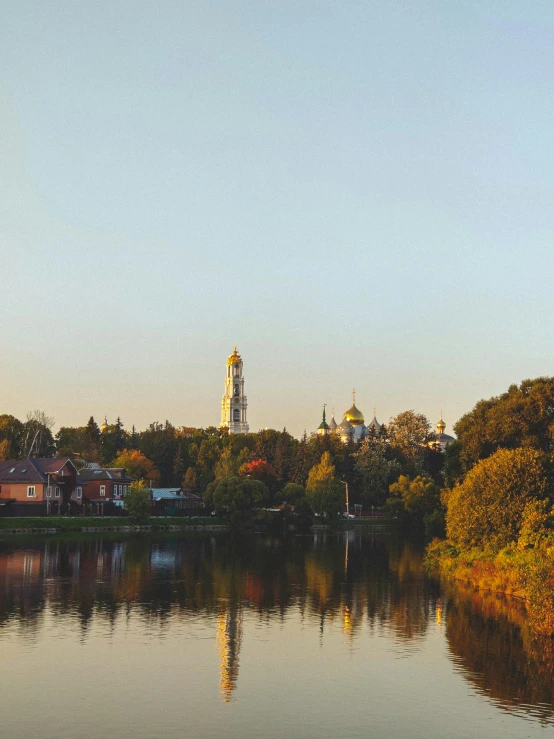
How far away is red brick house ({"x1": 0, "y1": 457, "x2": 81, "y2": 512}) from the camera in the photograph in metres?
93.6

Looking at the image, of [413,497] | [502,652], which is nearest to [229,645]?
[502,652]

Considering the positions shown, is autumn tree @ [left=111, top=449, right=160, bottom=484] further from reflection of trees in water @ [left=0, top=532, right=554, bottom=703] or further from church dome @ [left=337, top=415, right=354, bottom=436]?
church dome @ [left=337, top=415, right=354, bottom=436]

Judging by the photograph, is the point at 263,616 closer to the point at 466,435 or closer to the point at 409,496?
the point at 466,435

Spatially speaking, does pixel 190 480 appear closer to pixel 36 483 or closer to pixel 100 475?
pixel 100 475

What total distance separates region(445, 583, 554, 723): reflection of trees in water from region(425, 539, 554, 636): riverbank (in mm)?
828

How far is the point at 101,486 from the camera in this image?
106m

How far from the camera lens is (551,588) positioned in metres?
32.4

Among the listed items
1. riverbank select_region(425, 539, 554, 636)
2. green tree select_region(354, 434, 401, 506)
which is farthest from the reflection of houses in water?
green tree select_region(354, 434, 401, 506)

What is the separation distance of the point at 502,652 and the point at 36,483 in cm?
7074

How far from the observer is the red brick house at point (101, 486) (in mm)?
105188

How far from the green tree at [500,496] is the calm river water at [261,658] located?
11.8 ft

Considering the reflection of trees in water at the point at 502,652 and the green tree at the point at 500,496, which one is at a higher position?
the green tree at the point at 500,496

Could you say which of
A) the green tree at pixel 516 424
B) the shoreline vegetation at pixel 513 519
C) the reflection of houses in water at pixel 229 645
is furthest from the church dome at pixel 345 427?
the reflection of houses in water at pixel 229 645

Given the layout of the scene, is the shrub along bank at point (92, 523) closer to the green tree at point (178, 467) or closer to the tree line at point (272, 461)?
the tree line at point (272, 461)
